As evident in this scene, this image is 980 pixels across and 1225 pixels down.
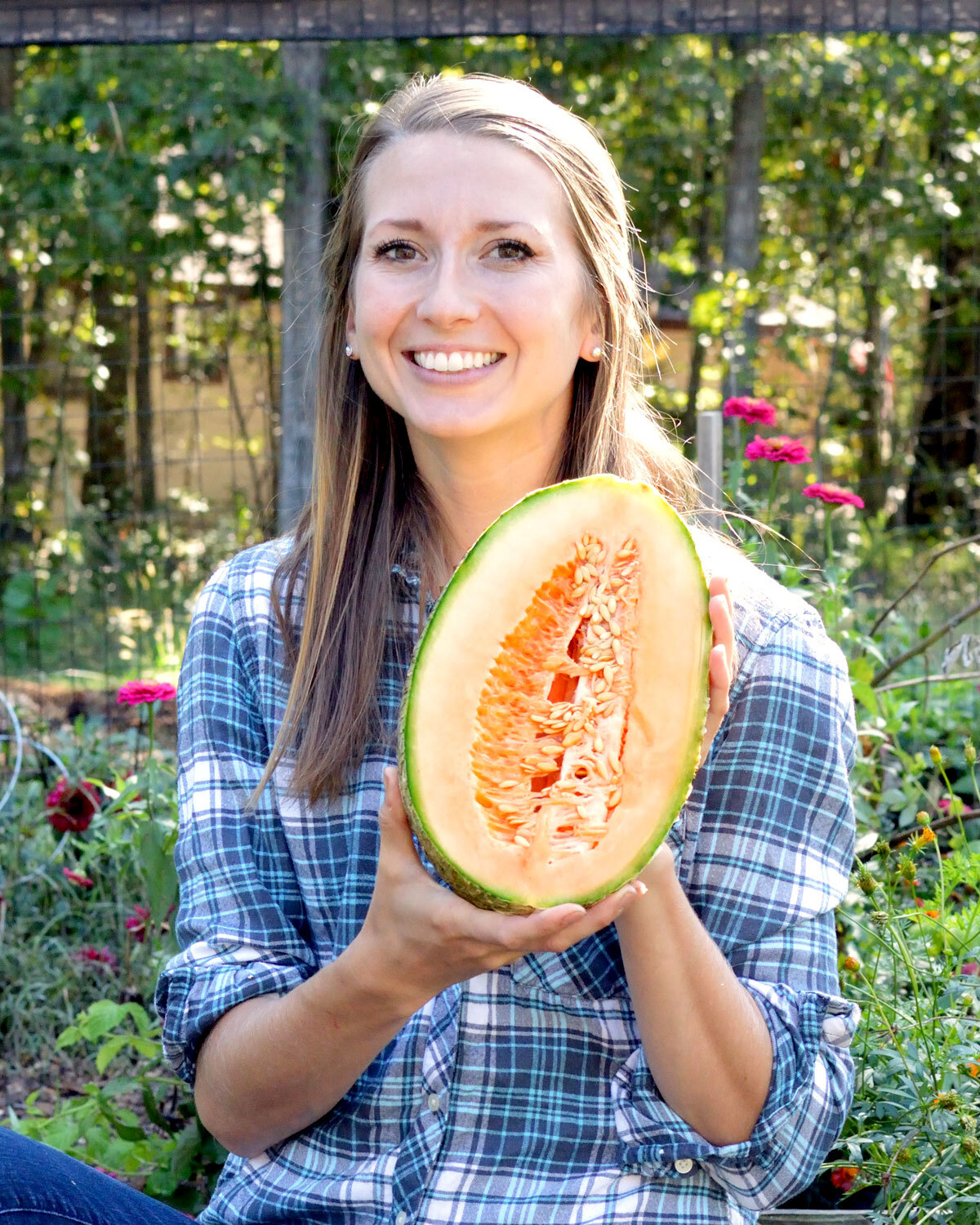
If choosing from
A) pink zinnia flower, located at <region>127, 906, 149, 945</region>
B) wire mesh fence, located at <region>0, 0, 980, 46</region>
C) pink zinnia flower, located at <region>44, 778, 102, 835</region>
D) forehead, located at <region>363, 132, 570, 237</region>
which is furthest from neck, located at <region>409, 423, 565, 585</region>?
wire mesh fence, located at <region>0, 0, 980, 46</region>

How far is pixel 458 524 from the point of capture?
1.72 metres

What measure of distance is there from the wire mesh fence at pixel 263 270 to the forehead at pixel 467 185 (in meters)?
3.30

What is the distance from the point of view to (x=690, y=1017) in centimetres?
133

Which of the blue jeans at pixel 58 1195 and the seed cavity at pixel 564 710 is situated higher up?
the seed cavity at pixel 564 710

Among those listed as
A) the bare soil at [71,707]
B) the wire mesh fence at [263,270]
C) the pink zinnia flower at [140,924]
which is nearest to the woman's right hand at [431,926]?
the pink zinnia flower at [140,924]

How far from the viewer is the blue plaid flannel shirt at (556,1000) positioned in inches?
55.4

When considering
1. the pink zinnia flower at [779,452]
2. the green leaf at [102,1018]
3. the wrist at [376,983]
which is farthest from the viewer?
the pink zinnia flower at [779,452]

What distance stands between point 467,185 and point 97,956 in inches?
75.2

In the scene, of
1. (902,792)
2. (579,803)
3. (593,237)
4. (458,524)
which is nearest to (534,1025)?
(579,803)

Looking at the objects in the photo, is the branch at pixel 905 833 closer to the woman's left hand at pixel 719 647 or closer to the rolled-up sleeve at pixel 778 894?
the rolled-up sleeve at pixel 778 894

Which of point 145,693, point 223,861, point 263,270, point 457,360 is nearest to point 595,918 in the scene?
point 223,861

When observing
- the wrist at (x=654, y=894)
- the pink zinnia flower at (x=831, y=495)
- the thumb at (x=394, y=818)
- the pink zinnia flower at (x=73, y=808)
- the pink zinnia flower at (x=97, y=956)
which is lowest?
the pink zinnia flower at (x=97, y=956)

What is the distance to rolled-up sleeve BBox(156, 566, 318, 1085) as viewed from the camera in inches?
58.8

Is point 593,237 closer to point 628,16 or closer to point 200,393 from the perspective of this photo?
point 628,16
